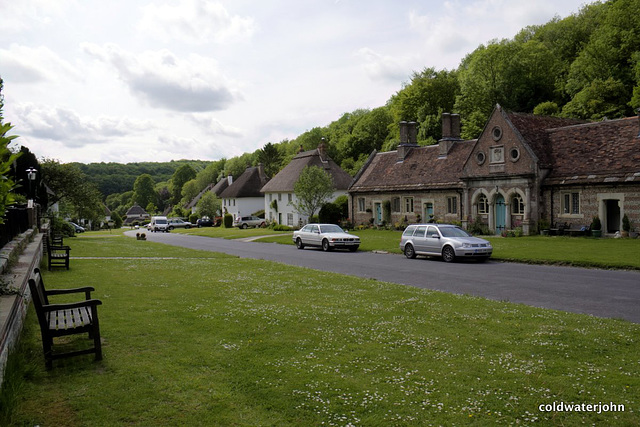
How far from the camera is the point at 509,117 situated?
34469 mm

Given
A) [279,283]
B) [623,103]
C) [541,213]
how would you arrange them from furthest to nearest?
1. [623,103]
2. [541,213]
3. [279,283]

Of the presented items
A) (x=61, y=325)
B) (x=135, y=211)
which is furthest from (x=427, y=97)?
(x=135, y=211)

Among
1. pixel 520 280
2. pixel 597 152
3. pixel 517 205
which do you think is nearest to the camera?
pixel 520 280

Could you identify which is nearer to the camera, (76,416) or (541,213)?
(76,416)

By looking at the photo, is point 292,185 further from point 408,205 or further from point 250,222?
point 408,205

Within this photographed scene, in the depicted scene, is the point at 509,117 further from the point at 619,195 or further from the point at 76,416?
the point at 76,416

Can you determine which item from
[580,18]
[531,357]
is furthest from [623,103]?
[531,357]

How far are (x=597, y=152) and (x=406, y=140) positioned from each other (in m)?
19.8

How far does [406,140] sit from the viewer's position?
158ft

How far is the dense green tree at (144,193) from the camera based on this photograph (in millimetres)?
146125

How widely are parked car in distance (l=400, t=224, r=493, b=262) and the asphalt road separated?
516 millimetres

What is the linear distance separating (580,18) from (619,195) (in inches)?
1978

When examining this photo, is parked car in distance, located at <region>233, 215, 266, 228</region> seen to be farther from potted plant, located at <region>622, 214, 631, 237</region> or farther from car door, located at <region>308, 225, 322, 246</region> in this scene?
potted plant, located at <region>622, 214, 631, 237</region>

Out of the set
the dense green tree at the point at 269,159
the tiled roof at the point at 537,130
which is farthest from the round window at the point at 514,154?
the dense green tree at the point at 269,159
